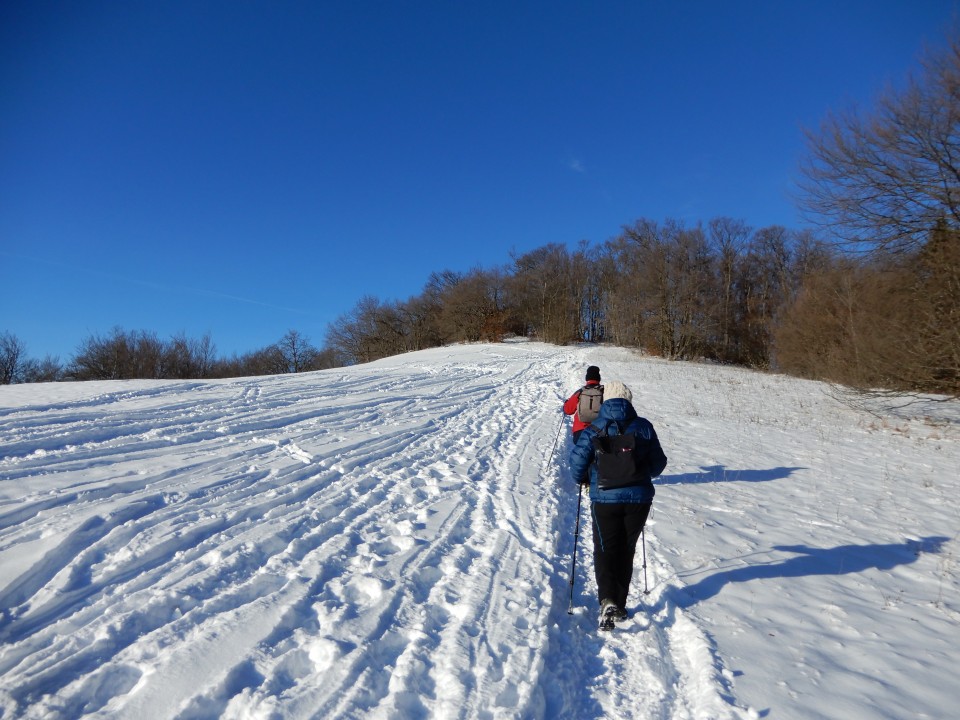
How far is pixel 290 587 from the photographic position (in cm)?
399

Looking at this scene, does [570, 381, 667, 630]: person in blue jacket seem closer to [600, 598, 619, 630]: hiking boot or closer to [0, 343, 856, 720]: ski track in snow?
[600, 598, 619, 630]: hiking boot

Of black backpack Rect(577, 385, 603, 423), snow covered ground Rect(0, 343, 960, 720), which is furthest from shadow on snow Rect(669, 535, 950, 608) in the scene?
black backpack Rect(577, 385, 603, 423)

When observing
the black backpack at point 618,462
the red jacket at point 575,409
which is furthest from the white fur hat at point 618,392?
the red jacket at point 575,409

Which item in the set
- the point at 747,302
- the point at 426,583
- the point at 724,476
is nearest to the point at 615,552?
the point at 426,583

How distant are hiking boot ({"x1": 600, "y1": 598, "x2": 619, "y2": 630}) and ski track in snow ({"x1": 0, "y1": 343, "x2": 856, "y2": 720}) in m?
0.12

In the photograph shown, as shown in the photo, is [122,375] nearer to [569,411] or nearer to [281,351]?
[281,351]

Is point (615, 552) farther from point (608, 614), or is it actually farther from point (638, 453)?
point (638, 453)

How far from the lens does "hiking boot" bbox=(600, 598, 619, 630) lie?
3.85 meters

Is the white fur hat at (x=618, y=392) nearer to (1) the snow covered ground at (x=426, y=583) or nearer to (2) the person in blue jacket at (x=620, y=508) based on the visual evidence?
(2) the person in blue jacket at (x=620, y=508)

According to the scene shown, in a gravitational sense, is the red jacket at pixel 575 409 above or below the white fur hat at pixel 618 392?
below

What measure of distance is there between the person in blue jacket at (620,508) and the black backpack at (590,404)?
2627 millimetres

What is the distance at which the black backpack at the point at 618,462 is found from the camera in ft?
12.6

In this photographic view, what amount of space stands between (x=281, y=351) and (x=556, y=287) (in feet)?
137

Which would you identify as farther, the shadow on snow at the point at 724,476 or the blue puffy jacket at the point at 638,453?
the shadow on snow at the point at 724,476
